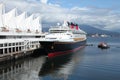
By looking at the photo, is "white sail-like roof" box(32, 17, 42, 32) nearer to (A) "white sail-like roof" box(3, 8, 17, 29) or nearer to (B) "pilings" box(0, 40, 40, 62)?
(A) "white sail-like roof" box(3, 8, 17, 29)

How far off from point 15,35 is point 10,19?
9.83 m

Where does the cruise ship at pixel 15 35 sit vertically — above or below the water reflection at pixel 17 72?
above

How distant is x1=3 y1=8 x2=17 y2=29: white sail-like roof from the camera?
216ft

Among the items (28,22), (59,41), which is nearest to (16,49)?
(59,41)

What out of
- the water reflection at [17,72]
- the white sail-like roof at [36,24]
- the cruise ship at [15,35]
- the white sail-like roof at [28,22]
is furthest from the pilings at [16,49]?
the white sail-like roof at [36,24]

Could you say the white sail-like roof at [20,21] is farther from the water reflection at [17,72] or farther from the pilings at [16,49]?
the water reflection at [17,72]

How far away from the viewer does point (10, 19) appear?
68.8m

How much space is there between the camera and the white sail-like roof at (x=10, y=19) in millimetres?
65863

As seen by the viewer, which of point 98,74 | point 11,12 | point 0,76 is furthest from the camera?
point 11,12

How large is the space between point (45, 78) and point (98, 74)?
8798 millimetres

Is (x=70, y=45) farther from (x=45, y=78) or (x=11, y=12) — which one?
(x=45, y=78)

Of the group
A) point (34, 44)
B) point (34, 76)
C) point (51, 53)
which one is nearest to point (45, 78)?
point (34, 76)

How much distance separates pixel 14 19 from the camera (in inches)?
2803

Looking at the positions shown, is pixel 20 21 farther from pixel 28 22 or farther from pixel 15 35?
pixel 15 35
